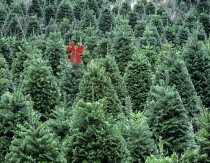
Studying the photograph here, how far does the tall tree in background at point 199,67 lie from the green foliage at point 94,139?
1131cm

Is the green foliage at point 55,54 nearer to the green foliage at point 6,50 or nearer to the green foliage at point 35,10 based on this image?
the green foliage at point 6,50

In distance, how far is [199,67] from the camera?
61.8 ft

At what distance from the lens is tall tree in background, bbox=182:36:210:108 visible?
60.7 ft

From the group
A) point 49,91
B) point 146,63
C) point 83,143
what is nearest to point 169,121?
point 83,143

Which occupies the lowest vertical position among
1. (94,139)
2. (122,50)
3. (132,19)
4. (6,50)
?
(94,139)

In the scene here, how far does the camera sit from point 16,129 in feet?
33.0

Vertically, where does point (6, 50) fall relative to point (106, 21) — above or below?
below

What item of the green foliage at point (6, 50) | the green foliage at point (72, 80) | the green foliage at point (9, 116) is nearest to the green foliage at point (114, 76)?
the green foliage at point (72, 80)

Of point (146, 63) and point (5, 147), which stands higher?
point (146, 63)

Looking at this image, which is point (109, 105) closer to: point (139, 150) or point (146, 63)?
point (139, 150)

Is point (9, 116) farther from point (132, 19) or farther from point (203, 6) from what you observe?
point (203, 6)

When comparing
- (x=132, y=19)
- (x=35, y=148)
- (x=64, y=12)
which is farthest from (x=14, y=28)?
(x=35, y=148)

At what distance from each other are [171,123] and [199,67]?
8.42 meters

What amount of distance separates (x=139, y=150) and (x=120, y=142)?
172cm
